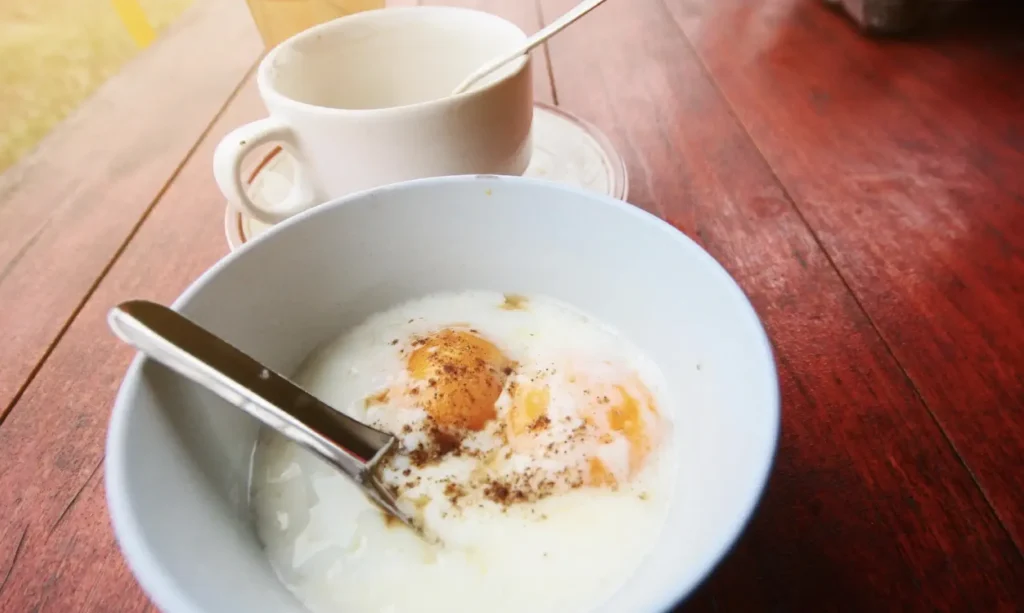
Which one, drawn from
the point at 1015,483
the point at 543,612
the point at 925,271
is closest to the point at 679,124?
the point at 925,271

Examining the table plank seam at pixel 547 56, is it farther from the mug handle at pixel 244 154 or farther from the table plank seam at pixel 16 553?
the table plank seam at pixel 16 553

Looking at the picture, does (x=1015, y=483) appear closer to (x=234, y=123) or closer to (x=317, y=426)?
(x=317, y=426)

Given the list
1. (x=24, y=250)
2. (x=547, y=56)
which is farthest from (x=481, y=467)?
(x=547, y=56)

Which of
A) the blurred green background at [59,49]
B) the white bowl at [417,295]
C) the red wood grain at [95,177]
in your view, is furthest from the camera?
the blurred green background at [59,49]

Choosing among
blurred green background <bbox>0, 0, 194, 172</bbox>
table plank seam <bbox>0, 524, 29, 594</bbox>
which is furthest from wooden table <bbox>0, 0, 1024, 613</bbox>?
blurred green background <bbox>0, 0, 194, 172</bbox>

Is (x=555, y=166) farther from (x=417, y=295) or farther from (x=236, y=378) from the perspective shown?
(x=236, y=378)

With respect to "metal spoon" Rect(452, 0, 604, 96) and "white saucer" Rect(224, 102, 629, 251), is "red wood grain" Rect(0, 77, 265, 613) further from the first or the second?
"metal spoon" Rect(452, 0, 604, 96)

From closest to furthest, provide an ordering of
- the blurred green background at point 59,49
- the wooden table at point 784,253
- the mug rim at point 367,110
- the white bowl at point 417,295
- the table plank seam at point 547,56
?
the white bowl at point 417,295
the wooden table at point 784,253
the mug rim at point 367,110
the table plank seam at point 547,56
the blurred green background at point 59,49

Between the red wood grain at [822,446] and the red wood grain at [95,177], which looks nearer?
the red wood grain at [822,446]

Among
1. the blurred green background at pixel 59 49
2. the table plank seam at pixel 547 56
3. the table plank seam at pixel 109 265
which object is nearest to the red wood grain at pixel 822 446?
the table plank seam at pixel 547 56
